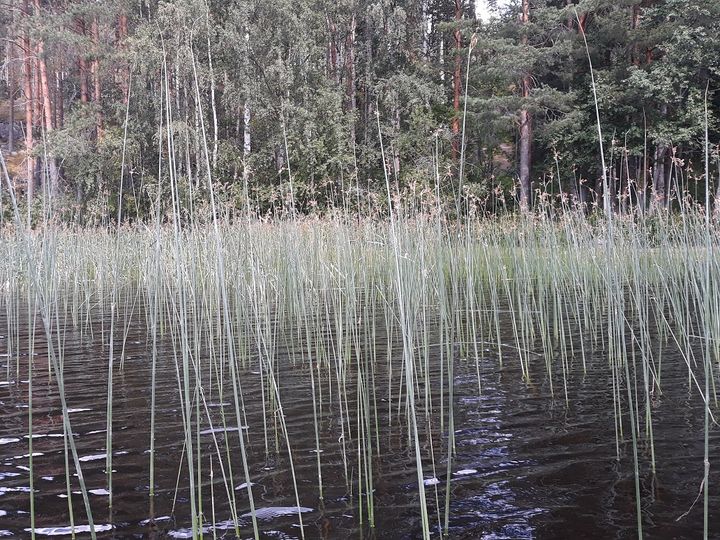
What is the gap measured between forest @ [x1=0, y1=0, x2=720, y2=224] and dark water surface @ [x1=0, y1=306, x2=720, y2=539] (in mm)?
12436

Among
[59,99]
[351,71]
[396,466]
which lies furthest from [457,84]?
[396,466]

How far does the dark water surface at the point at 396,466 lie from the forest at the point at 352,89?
12.4 metres

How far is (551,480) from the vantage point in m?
2.07

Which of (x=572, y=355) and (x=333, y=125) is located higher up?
(x=333, y=125)

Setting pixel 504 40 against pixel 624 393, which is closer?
pixel 624 393

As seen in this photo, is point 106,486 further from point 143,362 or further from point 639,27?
point 639,27

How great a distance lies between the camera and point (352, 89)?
21750 millimetres

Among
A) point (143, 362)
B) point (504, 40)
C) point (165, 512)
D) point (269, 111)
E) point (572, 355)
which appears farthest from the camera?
point (269, 111)

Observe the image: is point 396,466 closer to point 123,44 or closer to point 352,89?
point 123,44

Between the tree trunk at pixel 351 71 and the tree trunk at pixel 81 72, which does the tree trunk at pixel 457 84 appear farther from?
the tree trunk at pixel 81 72

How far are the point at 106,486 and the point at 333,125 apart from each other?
18.1 m

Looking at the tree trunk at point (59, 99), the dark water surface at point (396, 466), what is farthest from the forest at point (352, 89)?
the dark water surface at point (396, 466)

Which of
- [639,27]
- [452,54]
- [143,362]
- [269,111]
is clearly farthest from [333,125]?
[143,362]

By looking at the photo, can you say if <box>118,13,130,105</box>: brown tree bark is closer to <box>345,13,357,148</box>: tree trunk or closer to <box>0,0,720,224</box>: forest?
<box>0,0,720,224</box>: forest
